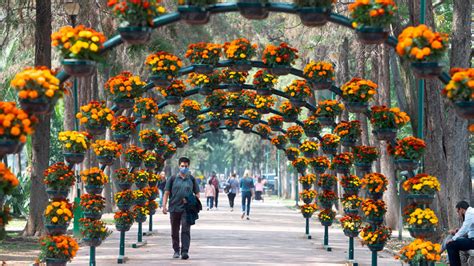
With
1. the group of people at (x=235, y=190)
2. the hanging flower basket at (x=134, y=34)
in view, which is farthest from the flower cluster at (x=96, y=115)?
the group of people at (x=235, y=190)

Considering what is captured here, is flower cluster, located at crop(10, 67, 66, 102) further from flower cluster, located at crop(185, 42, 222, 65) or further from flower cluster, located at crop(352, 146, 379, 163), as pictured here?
flower cluster, located at crop(352, 146, 379, 163)

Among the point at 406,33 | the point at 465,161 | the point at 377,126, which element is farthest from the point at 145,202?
the point at 406,33

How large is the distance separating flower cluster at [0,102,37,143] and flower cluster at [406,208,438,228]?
576 cm

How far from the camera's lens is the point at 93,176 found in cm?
Result: 1786

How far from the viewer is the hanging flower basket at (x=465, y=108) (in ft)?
39.8

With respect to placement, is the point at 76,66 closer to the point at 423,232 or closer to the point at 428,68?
the point at 428,68

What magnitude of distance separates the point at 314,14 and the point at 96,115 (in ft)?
19.2

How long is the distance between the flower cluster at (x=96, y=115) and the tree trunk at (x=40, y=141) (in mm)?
7541

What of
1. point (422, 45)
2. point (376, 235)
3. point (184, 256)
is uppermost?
point (422, 45)

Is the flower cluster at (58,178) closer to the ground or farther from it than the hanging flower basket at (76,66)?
closer to the ground

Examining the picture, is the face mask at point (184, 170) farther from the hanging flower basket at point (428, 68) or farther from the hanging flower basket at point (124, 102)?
the hanging flower basket at point (428, 68)

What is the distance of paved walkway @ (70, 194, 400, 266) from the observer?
2003 cm

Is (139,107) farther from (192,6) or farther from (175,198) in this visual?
(192,6)

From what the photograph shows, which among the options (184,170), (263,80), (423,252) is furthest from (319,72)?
(423,252)
